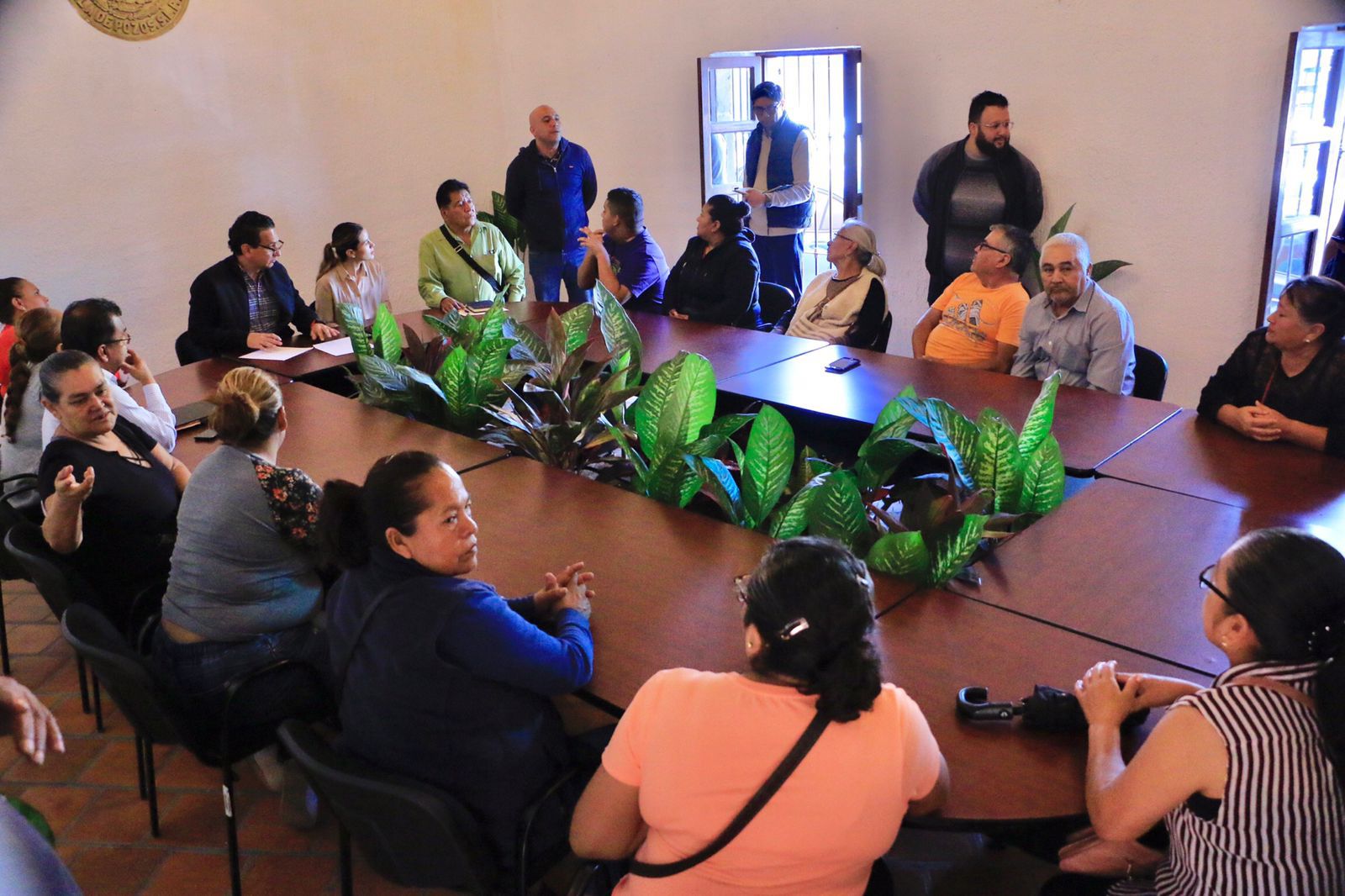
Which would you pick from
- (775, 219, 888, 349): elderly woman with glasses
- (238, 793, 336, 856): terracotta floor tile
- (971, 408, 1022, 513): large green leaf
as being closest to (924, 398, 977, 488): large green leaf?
(971, 408, 1022, 513): large green leaf

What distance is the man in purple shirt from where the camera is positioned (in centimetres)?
486

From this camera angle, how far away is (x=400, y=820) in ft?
5.25

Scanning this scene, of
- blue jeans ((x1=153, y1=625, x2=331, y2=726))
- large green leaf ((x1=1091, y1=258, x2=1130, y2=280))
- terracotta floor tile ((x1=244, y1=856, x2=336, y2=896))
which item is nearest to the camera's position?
blue jeans ((x1=153, y1=625, x2=331, y2=726))

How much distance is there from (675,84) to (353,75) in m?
2.03

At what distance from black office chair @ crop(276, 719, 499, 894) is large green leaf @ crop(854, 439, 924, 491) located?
1392mm

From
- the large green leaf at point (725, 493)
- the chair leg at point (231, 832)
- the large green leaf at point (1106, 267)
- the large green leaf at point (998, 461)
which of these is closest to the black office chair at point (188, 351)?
the chair leg at point (231, 832)

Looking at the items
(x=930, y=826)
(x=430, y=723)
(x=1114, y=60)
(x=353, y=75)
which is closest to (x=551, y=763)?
(x=430, y=723)

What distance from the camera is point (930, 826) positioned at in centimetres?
147

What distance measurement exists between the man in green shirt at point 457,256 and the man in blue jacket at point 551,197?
0.95m

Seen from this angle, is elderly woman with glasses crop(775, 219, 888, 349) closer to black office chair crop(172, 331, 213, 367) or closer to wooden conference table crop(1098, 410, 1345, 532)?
wooden conference table crop(1098, 410, 1345, 532)

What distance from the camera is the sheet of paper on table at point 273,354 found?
4.07m

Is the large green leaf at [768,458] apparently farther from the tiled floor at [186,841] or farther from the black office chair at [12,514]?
the black office chair at [12,514]

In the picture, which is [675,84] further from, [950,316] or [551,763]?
[551,763]

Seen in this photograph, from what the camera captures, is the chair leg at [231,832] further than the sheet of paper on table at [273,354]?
No
